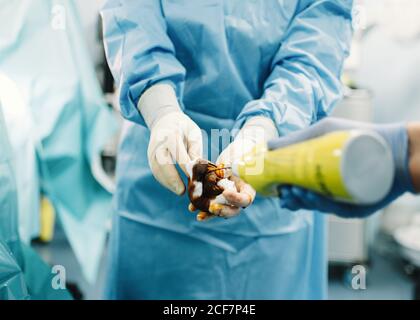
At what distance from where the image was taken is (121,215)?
3.20 ft

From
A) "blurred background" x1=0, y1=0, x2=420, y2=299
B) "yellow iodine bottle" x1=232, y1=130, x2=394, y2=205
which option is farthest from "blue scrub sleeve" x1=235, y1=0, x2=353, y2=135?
"yellow iodine bottle" x1=232, y1=130, x2=394, y2=205

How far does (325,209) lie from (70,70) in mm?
1013

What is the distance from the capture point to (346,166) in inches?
17.4

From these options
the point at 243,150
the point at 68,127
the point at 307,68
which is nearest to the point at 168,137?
the point at 243,150

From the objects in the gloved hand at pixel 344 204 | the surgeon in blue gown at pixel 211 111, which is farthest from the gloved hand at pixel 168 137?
the gloved hand at pixel 344 204

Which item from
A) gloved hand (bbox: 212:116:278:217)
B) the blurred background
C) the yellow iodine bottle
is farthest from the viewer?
the blurred background

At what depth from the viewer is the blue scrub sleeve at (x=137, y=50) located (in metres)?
0.78

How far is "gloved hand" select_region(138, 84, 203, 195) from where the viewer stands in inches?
29.0

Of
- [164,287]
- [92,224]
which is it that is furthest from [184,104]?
[92,224]

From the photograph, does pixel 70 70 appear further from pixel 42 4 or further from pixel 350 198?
pixel 350 198

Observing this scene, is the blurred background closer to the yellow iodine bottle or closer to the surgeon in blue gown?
the surgeon in blue gown
